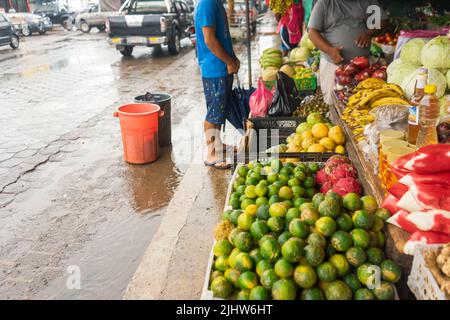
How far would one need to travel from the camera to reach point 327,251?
6.76 feet

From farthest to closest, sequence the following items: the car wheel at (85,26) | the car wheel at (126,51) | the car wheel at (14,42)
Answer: the car wheel at (85,26) → the car wheel at (14,42) → the car wheel at (126,51)

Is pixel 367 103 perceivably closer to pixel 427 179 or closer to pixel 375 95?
pixel 375 95

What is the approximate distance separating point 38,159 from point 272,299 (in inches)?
191

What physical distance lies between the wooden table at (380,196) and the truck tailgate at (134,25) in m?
10.8

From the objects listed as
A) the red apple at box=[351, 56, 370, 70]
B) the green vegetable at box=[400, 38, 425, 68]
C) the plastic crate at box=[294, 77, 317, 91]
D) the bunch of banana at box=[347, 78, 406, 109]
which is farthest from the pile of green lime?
the plastic crate at box=[294, 77, 317, 91]

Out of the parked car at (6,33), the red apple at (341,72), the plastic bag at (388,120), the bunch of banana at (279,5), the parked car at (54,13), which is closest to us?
the plastic bag at (388,120)

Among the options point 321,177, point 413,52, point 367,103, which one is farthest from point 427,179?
point 413,52

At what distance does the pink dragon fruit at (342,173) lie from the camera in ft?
9.61

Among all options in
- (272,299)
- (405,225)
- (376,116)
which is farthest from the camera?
(376,116)

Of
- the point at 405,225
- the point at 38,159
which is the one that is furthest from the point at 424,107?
the point at 38,159

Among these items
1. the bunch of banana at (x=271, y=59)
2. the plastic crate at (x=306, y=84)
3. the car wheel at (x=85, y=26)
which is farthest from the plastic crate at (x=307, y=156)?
the car wheel at (x=85, y=26)

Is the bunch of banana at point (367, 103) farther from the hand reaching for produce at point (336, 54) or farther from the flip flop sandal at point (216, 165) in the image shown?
the flip flop sandal at point (216, 165)

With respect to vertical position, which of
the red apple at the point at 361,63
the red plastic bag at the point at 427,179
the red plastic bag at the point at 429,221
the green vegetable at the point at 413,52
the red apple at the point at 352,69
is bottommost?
the red plastic bag at the point at 429,221
